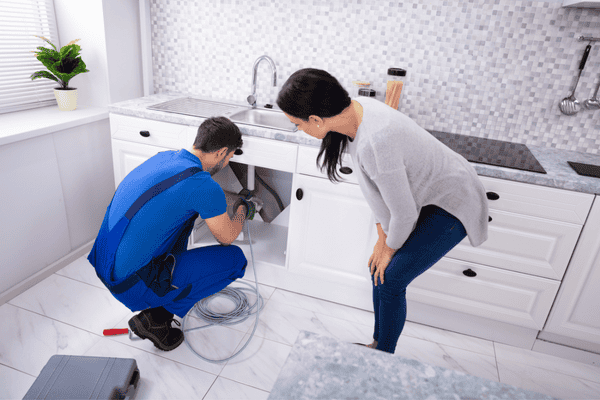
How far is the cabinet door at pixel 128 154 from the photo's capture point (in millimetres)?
A: 2180

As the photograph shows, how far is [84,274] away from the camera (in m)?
2.20

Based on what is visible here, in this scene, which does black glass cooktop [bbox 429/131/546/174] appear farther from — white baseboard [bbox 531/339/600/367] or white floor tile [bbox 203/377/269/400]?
white floor tile [bbox 203/377/269/400]

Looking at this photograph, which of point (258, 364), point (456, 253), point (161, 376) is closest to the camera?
point (161, 376)

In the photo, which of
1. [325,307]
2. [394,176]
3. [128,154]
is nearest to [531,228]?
[394,176]

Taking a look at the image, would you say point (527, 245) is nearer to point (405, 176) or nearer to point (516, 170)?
point (516, 170)

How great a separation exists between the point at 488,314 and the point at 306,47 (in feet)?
5.66

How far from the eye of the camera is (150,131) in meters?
2.13

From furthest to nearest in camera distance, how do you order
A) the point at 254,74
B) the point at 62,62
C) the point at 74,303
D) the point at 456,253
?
the point at 254,74 < the point at 62,62 < the point at 74,303 < the point at 456,253

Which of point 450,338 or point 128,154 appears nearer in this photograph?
point 450,338

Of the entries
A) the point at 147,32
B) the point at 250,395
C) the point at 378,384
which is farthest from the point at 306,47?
the point at 378,384

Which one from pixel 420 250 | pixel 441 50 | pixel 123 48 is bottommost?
pixel 420 250

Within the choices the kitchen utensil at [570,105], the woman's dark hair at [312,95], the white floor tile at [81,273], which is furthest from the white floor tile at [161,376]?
the kitchen utensil at [570,105]

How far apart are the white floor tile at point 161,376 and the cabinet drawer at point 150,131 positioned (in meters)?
1.01

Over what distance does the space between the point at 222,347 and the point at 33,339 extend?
0.81 m
